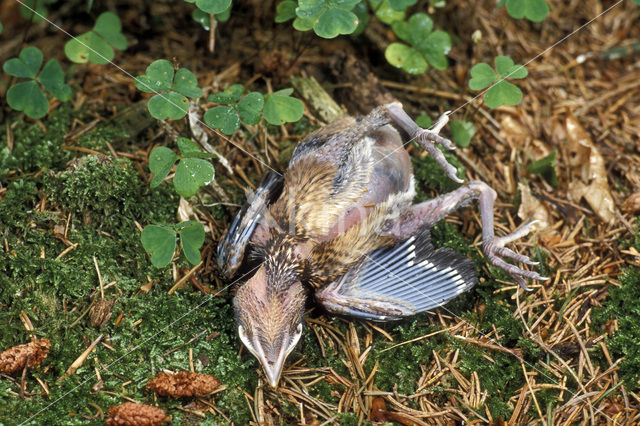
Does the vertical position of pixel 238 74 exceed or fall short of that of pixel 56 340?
it exceeds it

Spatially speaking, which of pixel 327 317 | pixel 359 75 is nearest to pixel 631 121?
pixel 359 75

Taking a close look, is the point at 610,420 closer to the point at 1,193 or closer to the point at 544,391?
the point at 544,391

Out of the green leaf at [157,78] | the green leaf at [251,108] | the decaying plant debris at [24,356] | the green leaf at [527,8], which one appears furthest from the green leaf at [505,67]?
the decaying plant debris at [24,356]

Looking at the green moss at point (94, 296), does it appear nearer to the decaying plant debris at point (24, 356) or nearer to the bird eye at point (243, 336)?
the decaying plant debris at point (24, 356)

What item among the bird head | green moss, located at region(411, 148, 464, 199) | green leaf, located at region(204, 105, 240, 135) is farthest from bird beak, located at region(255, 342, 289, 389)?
green moss, located at region(411, 148, 464, 199)

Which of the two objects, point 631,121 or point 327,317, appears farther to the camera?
point 631,121

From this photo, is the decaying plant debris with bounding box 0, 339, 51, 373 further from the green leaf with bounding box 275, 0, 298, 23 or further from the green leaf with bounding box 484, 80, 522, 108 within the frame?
the green leaf with bounding box 484, 80, 522, 108
